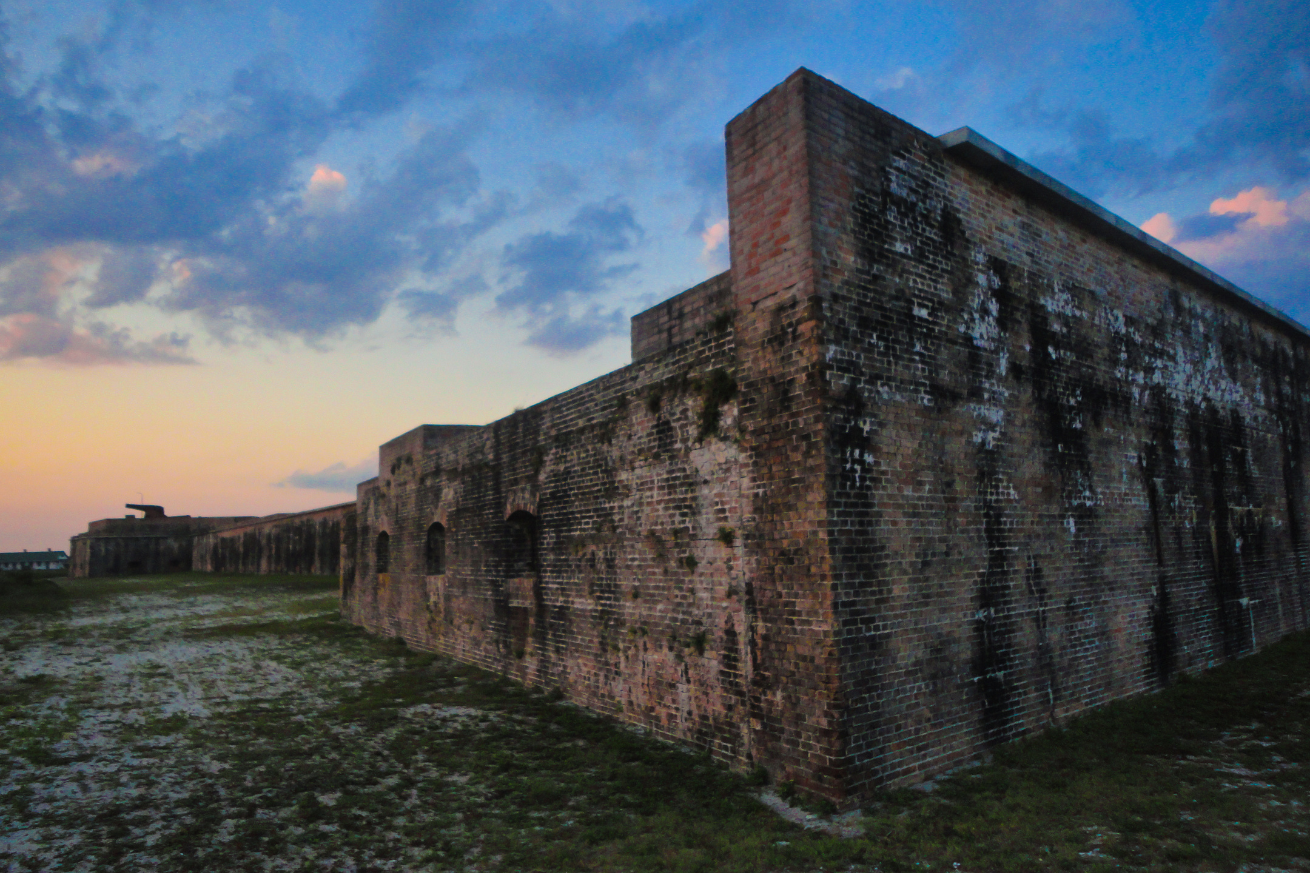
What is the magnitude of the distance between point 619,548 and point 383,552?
30.5ft

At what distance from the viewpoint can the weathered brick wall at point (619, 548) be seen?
6.22m

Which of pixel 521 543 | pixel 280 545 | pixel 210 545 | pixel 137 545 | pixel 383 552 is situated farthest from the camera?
pixel 137 545

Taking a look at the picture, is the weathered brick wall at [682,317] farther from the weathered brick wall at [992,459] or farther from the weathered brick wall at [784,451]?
the weathered brick wall at [992,459]

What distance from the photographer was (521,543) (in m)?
9.92

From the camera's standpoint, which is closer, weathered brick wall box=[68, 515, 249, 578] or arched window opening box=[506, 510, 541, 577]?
arched window opening box=[506, 510, 541, 577]

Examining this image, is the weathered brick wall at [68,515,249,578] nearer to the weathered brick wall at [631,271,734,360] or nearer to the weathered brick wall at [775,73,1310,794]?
the weathered brick wall at [631,271,734,360]

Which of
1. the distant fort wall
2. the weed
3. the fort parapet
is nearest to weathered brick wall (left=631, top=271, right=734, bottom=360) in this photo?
the fort parapet

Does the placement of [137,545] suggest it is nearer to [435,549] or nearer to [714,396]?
[435,549]

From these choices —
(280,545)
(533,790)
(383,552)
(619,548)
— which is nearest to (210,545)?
(280,545)

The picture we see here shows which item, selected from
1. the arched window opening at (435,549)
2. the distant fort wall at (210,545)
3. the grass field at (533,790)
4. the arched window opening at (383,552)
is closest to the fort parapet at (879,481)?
the grass field at (533,790)

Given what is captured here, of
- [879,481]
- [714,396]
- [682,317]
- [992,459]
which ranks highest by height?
[682,317]

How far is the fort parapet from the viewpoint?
5.41 meters

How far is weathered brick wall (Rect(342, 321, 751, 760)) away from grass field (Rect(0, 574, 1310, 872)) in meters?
0.54

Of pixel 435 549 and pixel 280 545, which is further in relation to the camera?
pixel 280 545
